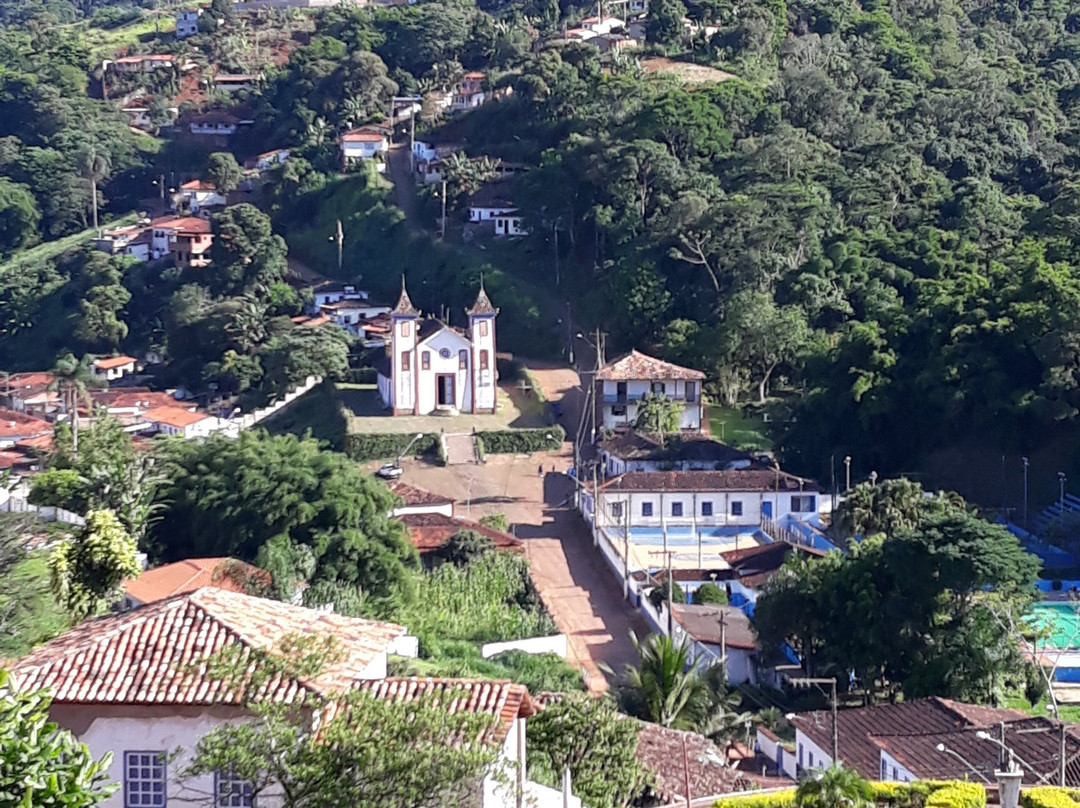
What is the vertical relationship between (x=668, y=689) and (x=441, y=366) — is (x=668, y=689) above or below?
below

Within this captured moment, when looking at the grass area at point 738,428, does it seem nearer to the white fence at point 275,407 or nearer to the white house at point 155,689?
the white fence at point 275,407

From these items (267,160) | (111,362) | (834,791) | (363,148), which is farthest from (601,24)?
(834,791)

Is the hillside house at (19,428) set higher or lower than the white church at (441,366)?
lower

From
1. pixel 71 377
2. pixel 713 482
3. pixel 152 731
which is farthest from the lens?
pixel 71 377

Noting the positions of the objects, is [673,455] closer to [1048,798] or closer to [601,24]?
[1048,798]

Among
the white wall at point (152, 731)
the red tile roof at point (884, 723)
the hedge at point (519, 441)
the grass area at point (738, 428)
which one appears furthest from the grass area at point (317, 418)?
the white wall at point (152, 731)

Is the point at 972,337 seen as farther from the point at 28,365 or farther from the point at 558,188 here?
the point at 28,365

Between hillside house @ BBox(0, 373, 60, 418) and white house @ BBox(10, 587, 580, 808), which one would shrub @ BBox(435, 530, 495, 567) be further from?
white house @ BBox(10, 587, 580, 808)
